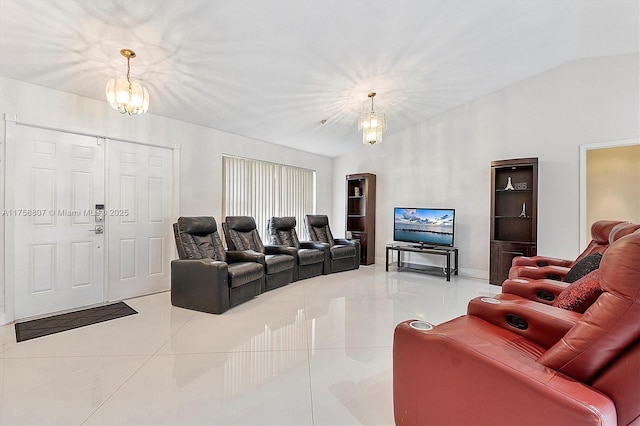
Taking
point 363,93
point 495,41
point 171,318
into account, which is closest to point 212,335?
point 171,318

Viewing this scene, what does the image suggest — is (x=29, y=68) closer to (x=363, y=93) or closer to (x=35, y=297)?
(x=35, y=297)

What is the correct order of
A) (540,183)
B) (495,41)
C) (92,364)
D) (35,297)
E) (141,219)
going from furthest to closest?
(540,183)
(141,219)
(495,41)
(35,297)
(92,364)

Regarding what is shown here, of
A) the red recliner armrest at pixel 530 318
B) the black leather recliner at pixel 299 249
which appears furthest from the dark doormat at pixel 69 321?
the red recliner armrest at pixel 530 318

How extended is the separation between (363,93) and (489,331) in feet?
12.0

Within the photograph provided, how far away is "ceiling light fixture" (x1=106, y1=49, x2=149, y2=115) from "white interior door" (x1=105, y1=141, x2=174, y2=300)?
4.55ft

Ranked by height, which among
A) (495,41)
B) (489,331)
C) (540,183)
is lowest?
(489,331)

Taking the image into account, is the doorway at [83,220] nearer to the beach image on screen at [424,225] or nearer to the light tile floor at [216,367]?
the light tile floor at [216,367]

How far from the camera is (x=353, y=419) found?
1.66m

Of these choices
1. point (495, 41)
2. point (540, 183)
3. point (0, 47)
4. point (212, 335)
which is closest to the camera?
point (0, 47)

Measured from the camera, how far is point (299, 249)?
539cm

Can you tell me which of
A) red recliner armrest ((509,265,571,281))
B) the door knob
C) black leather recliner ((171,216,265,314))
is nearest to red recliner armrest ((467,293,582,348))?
red recliner armrest ((509,265,571,281))

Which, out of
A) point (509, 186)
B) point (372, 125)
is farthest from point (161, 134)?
point (509, 186)

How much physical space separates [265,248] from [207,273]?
66.1 inches

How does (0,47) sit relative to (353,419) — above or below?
above
